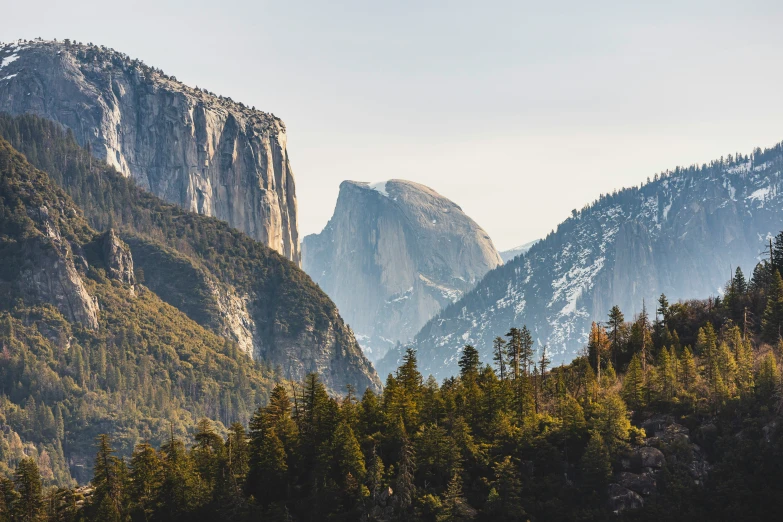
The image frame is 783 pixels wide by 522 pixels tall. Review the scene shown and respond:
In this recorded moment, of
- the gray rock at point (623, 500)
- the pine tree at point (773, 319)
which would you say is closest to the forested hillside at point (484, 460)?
the gray rock at point (623, 500)

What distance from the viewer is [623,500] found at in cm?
15738

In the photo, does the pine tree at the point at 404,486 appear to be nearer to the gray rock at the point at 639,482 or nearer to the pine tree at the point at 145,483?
the gray rock at the point at 639,482

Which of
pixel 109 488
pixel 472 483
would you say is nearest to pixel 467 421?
pixel 472 483

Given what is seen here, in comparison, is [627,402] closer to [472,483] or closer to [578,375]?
[578,375]

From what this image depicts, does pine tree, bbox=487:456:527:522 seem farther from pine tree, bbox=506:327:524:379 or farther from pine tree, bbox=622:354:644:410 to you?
pine tree, bbox=506:327:524:379

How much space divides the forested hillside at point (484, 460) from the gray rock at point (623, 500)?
174 mm

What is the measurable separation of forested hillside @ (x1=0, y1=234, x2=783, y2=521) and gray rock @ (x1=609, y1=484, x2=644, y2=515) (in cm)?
17

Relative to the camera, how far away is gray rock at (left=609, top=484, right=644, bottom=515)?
157m

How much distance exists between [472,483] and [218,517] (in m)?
36.4

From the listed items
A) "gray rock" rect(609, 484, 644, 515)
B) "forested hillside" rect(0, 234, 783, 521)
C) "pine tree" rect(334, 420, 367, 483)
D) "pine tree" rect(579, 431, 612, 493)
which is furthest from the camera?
"pine tree" rect(579, 431, 612, 493)

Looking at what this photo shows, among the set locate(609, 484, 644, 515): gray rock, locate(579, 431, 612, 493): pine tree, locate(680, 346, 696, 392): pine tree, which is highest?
locate(680, 346, 696, 392): pine tree

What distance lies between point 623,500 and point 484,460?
20.4 m

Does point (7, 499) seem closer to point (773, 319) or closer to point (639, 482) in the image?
point (639, 482)

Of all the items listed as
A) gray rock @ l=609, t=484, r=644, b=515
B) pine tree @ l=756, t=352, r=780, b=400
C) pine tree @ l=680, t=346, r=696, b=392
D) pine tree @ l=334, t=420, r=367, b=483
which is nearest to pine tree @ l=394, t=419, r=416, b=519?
pine tree @ l=334, t=420, r=367, b=483
